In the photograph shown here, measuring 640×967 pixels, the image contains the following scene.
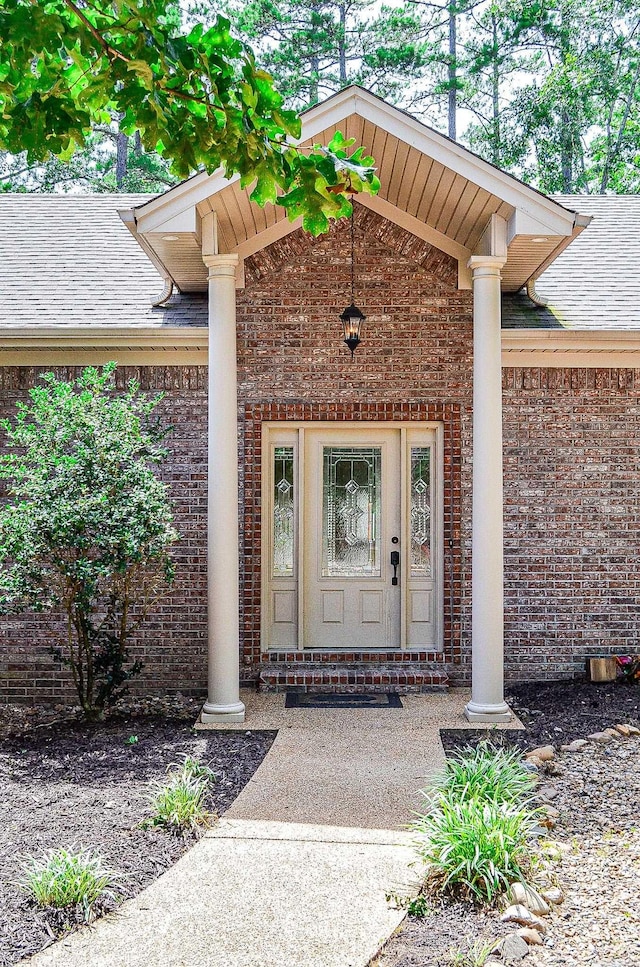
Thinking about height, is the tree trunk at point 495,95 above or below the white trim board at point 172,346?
above

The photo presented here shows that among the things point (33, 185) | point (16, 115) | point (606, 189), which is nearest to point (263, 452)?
point (16, 115)

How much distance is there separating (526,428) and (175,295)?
3599 millimetres

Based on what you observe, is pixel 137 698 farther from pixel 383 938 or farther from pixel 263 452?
pixel 383 938

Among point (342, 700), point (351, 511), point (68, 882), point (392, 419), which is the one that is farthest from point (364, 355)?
point (68, 882)

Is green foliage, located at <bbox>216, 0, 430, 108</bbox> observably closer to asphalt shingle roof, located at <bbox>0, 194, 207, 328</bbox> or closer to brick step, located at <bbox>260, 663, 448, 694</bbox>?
asphalt shingle roof, located at <bbox>0, 194, 207, 328</bbox>

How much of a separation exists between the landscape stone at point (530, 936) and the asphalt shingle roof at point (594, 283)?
569cm

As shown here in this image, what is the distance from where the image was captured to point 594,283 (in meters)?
9.14

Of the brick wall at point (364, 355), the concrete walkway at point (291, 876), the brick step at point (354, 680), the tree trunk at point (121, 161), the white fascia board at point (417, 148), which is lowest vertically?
the concrete walkway at point (291, 876)

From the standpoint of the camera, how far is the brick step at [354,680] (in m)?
7.93

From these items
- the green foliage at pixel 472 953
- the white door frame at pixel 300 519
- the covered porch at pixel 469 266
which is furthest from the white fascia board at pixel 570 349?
the green foliage at pixel 472 953

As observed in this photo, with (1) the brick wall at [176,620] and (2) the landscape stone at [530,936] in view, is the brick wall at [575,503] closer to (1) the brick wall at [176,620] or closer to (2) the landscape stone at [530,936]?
(1) the brick wall at [176,620]

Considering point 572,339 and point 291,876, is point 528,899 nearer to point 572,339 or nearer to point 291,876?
point 291,876

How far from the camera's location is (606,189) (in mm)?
21125

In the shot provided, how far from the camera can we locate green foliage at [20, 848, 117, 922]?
3.71m
